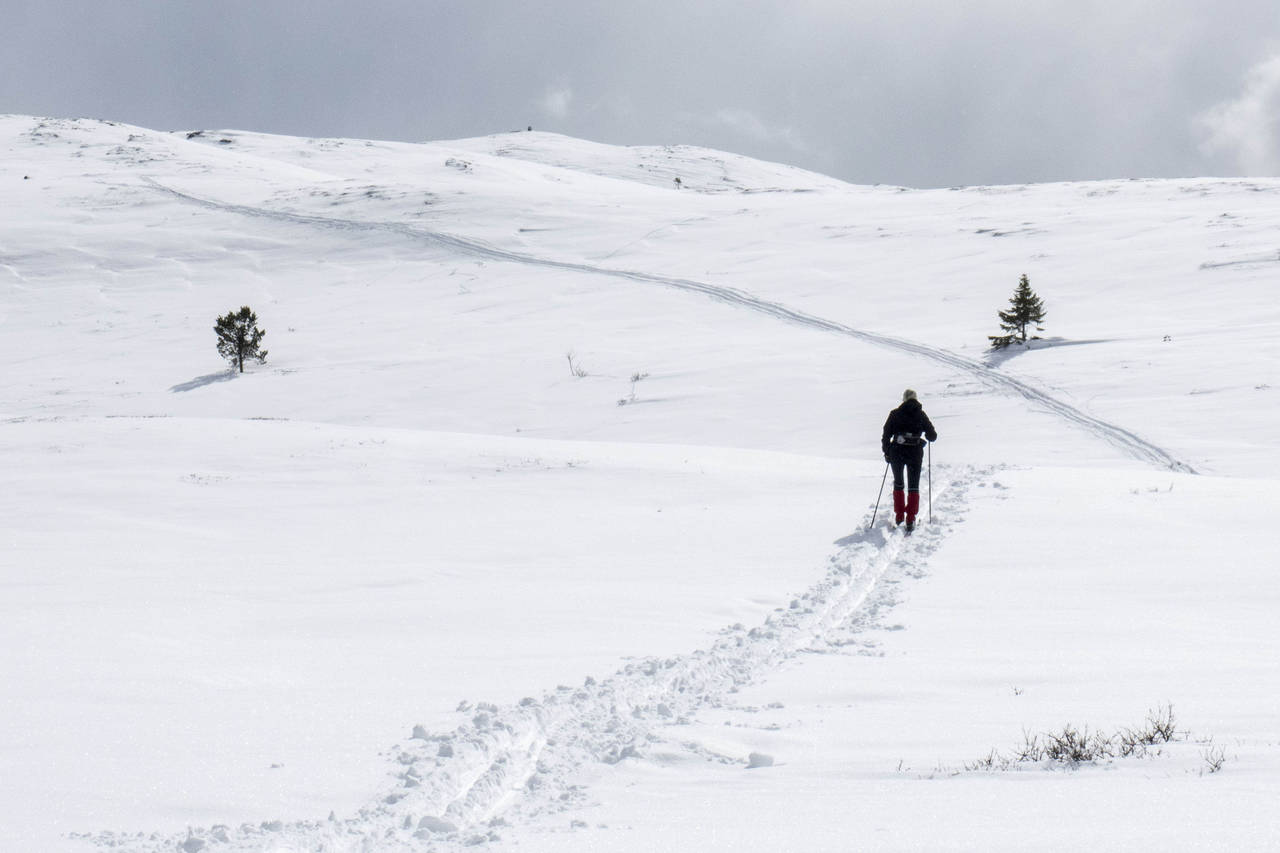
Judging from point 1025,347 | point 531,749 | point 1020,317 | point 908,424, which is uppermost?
point 1020,317

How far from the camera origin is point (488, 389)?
28922 mm

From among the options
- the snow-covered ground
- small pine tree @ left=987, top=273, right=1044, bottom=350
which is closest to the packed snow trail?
the snow-covered ground

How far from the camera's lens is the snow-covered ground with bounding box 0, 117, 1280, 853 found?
4.48 meters

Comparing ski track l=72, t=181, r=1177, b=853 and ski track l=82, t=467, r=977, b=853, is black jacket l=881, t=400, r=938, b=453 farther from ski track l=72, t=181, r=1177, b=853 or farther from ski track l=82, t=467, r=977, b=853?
ski track l=82, t=467, r=977, b=853

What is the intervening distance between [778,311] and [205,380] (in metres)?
20.1

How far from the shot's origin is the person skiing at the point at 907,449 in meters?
11.8

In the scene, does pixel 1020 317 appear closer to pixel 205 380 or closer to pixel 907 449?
pixel 907 449

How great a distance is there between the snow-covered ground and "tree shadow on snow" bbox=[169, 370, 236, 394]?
0.29 metres

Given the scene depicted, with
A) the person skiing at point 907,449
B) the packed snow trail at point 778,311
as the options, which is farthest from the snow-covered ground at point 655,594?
the person skiing at point 907,449

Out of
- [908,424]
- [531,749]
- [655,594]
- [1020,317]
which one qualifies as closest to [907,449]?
[908,424]

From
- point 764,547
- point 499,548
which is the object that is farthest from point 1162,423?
point 499,548

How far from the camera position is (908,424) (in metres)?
12.5

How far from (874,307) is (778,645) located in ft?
98.1

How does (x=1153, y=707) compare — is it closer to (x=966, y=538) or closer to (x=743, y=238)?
(x=966, y=538)
